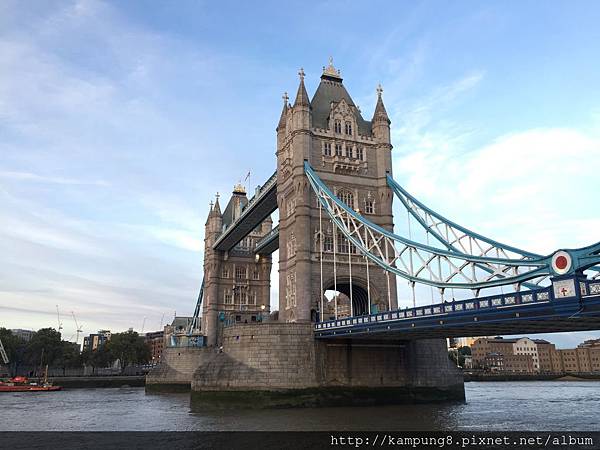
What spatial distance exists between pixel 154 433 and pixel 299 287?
19.1 meters

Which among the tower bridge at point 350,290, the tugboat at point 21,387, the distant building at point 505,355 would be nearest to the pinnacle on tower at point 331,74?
the tower bridge at point 350,290

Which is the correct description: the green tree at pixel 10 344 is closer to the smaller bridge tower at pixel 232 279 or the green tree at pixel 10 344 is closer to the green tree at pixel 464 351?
the smaller bridge tower at pixel 232 279

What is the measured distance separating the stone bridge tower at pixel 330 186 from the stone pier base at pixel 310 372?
474 cm

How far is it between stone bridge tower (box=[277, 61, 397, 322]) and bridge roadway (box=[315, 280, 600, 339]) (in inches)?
336

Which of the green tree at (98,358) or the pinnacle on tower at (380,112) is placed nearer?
the pinnacle on tower at (380,112)

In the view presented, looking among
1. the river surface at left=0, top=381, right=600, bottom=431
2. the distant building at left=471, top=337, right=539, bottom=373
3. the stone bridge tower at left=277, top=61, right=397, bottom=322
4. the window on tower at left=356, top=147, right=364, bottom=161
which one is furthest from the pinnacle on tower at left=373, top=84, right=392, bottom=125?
the distant building at left=471, top=337, right=539, bottom=373

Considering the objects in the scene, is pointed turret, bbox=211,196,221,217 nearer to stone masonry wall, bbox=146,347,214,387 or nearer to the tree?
stone masonry wall, bbox=146,347,214,387

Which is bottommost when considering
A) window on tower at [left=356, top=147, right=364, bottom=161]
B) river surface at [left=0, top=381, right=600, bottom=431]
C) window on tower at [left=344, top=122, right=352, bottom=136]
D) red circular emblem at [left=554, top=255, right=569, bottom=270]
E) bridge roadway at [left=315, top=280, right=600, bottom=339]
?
river surface at [left=0, top=381, right=600, bottom=431]

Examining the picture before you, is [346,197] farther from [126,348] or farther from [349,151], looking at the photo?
[126,348]

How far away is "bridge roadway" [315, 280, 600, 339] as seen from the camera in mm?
21656

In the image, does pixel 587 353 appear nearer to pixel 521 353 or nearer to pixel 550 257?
pixel 521 353

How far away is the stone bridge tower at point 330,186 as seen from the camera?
45344 millimetres

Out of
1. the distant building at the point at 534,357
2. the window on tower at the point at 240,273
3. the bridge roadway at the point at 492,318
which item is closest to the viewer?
the bridge roadway at the point at 492,318

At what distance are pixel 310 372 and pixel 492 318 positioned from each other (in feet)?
54.0
